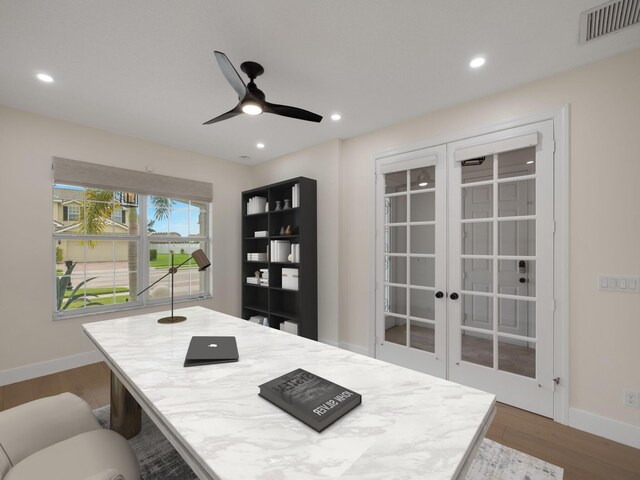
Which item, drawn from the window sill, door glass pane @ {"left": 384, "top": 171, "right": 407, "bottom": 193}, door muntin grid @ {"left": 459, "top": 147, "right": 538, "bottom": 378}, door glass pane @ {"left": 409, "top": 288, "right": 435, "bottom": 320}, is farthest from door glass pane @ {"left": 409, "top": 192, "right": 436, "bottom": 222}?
the window sill

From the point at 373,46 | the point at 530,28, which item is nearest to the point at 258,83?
the point at 373,46

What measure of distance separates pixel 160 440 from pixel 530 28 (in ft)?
11.9

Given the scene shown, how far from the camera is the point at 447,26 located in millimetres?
1844

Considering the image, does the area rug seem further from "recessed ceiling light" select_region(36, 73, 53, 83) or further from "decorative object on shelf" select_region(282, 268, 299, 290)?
"recessed ceiling light" select_region(36, 73, 53, 83)

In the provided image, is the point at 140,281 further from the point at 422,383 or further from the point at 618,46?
the point at 618,46

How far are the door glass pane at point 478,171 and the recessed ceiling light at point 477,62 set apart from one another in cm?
79

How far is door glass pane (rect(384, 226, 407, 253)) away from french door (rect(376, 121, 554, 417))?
11 millimetres

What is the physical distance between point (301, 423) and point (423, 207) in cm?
260

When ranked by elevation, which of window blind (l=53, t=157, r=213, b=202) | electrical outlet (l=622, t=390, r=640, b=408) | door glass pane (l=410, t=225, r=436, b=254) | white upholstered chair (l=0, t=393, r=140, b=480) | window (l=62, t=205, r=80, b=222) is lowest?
electrical outlet (l=622, t=390, r=640, b=408)

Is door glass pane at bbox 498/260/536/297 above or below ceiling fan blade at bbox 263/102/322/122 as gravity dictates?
below

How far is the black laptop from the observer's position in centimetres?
136

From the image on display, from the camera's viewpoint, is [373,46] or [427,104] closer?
[373,46]

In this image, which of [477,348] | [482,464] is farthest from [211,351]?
[477,348]

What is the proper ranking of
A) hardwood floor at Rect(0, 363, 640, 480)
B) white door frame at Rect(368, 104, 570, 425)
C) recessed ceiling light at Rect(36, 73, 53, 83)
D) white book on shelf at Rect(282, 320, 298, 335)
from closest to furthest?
hardwood floor at Rect(0, 363, 640, 480), white door frame at Rect(368, 104, 570, 425), recessed ceiling light at Rect(36, 73, 53, 83), white book on shelf at Rect(282, 320, 298, 335)
